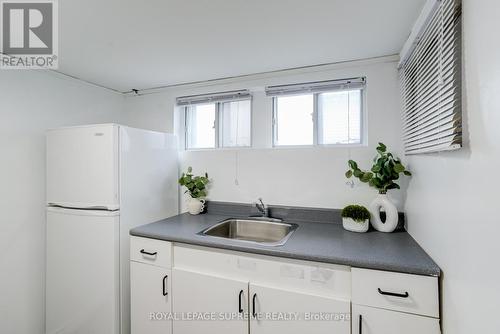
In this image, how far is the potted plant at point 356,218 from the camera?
155 centimetres

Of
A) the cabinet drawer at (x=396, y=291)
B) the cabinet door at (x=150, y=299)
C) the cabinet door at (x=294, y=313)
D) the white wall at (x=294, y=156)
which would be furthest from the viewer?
the white wall at (x=294, y=156)

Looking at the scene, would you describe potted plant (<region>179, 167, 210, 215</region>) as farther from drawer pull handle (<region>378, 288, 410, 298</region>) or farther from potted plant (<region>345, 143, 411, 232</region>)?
drawer pull handle (<region>378, 288, 410, 298</region>)

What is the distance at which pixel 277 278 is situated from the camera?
1.25m

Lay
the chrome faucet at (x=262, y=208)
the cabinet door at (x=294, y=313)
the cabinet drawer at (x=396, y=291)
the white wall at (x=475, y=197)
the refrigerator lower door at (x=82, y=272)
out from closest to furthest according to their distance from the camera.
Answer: the white wall at (x=475, y=197) → the cabinet drawer at (x=396, y=291) → the cabinet door at (x=294, y=313) → the refrigerator lower door at (x=82, y=272) → the chrome faucet at (x=262, y=208)

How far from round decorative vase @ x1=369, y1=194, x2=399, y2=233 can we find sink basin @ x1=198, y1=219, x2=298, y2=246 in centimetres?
55

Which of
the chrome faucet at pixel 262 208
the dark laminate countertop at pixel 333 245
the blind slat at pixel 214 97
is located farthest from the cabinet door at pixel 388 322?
the blind slat at pixel 214 97

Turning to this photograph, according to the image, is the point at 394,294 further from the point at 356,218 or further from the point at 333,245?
the point at 356,218

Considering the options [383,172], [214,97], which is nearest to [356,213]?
[383,172]

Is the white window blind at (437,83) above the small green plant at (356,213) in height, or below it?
above

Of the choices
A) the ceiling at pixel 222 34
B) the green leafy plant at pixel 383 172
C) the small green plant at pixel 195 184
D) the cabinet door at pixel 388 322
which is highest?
the ceiling at pixel 222 34

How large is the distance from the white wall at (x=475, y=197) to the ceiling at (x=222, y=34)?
24.3 inches

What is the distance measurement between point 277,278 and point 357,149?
44.2 inches

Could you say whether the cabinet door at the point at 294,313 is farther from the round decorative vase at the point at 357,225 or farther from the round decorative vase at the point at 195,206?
the round decorative vase at the point at 195,206

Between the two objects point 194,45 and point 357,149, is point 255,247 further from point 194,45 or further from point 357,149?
point 194,45
